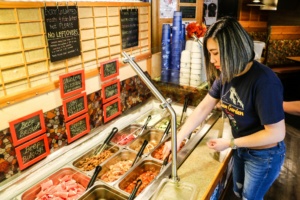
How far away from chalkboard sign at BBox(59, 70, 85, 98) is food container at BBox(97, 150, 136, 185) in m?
0.75

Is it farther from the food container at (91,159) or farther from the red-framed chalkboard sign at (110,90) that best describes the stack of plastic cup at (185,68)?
the food container at (91,159)

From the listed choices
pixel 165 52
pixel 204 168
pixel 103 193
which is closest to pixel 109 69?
pixel 165 52

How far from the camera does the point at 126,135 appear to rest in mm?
2979

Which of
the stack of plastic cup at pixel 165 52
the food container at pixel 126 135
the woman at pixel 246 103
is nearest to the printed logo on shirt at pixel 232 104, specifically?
the woman at pixel 246 103

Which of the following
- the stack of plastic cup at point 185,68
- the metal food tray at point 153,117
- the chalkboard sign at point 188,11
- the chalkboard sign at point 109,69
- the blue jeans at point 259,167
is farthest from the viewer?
the chalkboard sign at point 188,11

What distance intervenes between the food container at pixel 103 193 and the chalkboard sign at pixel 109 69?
117 cm

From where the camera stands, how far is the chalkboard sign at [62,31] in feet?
6.89

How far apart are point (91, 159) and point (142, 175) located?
1.77 ft

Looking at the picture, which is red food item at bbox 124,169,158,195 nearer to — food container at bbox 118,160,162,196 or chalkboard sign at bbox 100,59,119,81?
food container at bbox 118,160,162,196

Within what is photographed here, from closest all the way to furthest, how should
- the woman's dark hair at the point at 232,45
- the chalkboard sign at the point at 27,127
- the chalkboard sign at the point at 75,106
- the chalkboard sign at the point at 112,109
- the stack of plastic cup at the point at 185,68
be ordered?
the woman's dark hair at the point at 232,45 < the chalkboard sign at the point at 27,127 < the chalkboard sign at the point at 75,106 < the chalkboard sign at the point at 112,109 < the stack of plastic cup at the point at 185,68

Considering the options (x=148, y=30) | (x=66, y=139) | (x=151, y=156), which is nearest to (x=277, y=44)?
(x=148, y=30)

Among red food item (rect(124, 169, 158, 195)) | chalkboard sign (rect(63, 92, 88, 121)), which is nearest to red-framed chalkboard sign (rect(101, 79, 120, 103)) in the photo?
chalkboard sign (rect(63, 92, 88, 121))

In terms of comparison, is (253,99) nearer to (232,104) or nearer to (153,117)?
(232,104)

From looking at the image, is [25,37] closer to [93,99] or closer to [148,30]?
[93,99]
